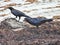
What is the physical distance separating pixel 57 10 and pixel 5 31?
4.73 m

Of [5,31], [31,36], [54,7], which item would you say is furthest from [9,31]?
[54,7]

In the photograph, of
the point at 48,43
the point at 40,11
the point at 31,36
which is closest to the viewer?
the point at 48,43

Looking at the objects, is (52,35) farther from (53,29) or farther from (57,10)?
(57,10)

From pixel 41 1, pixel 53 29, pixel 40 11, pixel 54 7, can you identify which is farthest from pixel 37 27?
pixel 41 1

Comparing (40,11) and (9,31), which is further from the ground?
(9,31)

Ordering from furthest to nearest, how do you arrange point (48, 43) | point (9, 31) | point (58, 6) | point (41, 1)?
point (41, 1)
point (58, 6)
point (9, 31)
point (48, 43)

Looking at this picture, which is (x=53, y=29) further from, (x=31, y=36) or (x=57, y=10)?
(x=57, y=10)

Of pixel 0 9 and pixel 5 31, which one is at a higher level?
pixel 5 31

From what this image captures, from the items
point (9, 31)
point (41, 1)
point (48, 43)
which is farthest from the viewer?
point (41, 1)

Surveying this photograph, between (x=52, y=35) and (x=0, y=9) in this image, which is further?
(x=0, y=9)

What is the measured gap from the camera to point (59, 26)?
9.76 meters

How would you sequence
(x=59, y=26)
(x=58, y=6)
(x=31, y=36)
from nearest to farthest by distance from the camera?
(x=31, y=36)
(x=59, y=26)
(x=58, y=6)

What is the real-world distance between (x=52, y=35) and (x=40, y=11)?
15.6ft

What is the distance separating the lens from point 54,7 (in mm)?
14133
